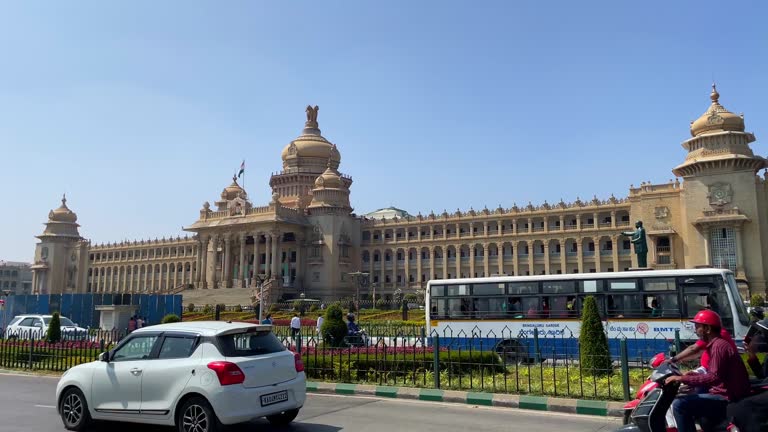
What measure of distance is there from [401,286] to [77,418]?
6019 centimetres

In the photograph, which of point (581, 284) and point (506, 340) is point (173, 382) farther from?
point (581, 284)

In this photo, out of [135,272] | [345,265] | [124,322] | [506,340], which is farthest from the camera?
[135,272]

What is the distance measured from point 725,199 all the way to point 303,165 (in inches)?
1884

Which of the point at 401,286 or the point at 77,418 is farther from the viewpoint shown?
the point at 401,286

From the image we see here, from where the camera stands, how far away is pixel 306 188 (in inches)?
2963

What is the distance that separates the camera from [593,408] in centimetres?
1085

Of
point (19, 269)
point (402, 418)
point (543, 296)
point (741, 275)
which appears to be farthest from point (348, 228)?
point (19, 269)

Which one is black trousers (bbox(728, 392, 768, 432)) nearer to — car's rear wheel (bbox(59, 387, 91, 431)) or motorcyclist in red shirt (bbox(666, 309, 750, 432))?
motorcyclist in red shirt (bbox(666, 309, 750, 432))

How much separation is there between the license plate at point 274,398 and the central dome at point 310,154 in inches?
2663

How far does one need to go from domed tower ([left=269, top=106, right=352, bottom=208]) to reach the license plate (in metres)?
65.6

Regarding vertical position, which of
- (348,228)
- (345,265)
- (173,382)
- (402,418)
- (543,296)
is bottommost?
(402,418)

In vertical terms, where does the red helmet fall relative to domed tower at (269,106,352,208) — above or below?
below

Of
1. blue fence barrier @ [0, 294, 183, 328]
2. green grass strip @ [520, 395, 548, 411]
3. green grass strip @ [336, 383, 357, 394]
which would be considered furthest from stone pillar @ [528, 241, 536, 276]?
green grass strip @ [520, 395, 548, 411]

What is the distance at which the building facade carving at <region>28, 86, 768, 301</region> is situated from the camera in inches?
1870
